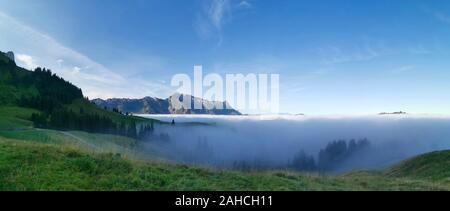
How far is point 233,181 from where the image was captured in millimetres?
16328

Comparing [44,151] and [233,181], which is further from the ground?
[44,151]

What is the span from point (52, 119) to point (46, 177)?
168477 millimetres
